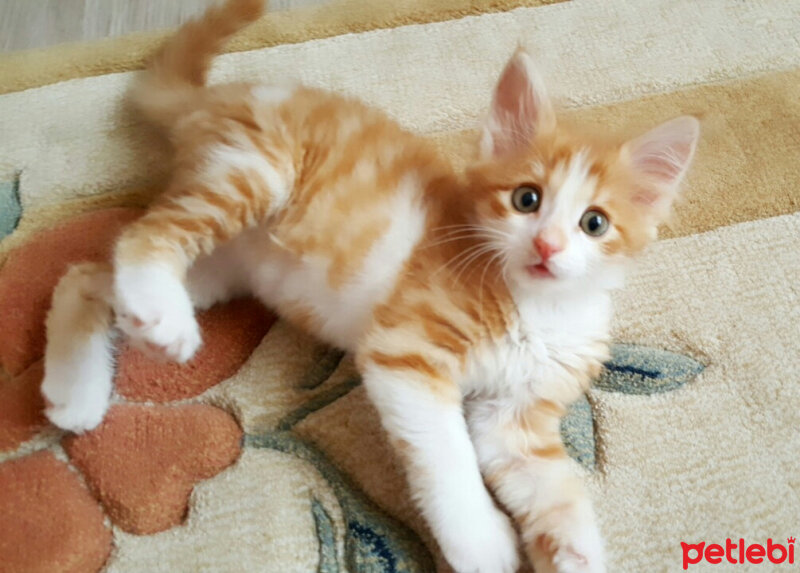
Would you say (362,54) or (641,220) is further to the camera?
(362,54)

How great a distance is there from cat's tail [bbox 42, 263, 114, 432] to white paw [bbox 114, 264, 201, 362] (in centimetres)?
10

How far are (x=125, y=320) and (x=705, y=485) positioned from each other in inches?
30.3

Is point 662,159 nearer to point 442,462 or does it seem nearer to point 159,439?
point 442,462

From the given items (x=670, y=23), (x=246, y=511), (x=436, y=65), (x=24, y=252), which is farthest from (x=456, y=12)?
(x=246, y=511)

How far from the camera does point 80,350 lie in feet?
2.93

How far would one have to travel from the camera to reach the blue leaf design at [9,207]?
109 centimetres

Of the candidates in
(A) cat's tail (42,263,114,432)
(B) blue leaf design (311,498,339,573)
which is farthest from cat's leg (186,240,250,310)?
(B) blue leaf design (311,498,339,573)

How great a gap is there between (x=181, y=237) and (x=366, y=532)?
1.49 ft

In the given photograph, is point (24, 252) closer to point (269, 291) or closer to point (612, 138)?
point (269, 291)

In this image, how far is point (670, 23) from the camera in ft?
4.56

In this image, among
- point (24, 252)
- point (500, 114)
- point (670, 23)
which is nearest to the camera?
point (500, 114)

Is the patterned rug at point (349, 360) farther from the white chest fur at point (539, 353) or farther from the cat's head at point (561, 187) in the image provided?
the cat's head at point (561, 187)

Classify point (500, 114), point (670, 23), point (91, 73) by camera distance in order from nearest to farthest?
point (500, 114)
point (91, 73)
point (670, 23)

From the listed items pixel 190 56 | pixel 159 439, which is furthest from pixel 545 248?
pixel 190 56
